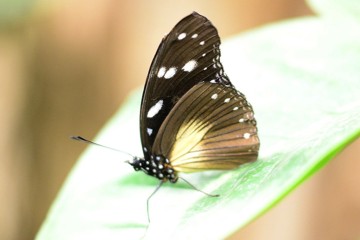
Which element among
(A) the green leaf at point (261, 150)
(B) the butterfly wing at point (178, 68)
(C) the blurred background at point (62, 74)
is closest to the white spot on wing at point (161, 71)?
(B) the butterfly wing at point (178, 68)

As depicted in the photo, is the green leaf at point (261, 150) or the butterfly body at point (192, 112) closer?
the green leaf at point (261, 150)

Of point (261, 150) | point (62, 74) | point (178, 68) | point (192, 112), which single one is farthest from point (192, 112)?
point (62, 74)

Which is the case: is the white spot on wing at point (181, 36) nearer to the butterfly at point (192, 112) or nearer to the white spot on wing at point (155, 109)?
the butterfly at point (192, 112)

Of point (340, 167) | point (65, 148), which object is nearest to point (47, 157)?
point (65, 148)

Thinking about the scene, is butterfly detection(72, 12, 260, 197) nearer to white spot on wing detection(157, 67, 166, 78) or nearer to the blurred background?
white spot on wing detection(157, 67, 166, 78)

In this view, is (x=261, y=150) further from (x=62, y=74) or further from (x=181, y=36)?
(x=62, y=74)
